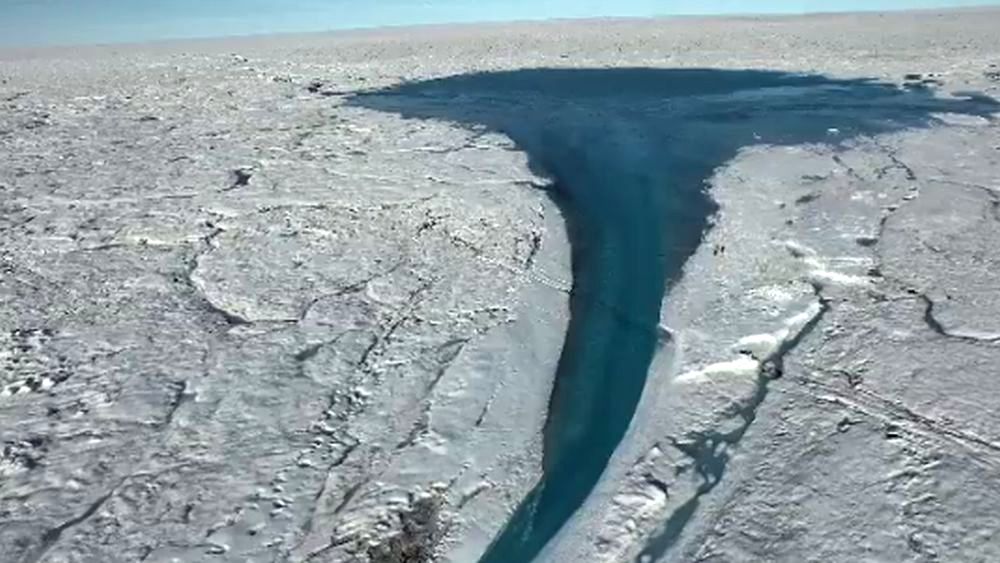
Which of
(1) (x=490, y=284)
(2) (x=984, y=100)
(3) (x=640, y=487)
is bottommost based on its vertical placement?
(3) (x=640, y=487)

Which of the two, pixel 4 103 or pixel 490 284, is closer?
pixel 490 284

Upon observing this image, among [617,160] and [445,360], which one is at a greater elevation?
[617,160]

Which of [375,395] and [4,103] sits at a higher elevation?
A: [4,103]

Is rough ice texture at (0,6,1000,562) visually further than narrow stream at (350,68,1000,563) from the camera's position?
No

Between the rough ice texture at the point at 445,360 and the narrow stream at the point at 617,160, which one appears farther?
the narrow stream at the point at 617,160

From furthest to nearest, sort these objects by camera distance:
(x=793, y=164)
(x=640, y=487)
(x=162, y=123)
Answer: (x=162, y=123) < (x=793, y=164) < (x=640, y=487)

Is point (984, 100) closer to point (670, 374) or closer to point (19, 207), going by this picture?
point (670, 374)

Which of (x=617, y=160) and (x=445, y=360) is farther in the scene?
(x=617, y=160)

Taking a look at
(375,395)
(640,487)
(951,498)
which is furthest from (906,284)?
(375,395)
